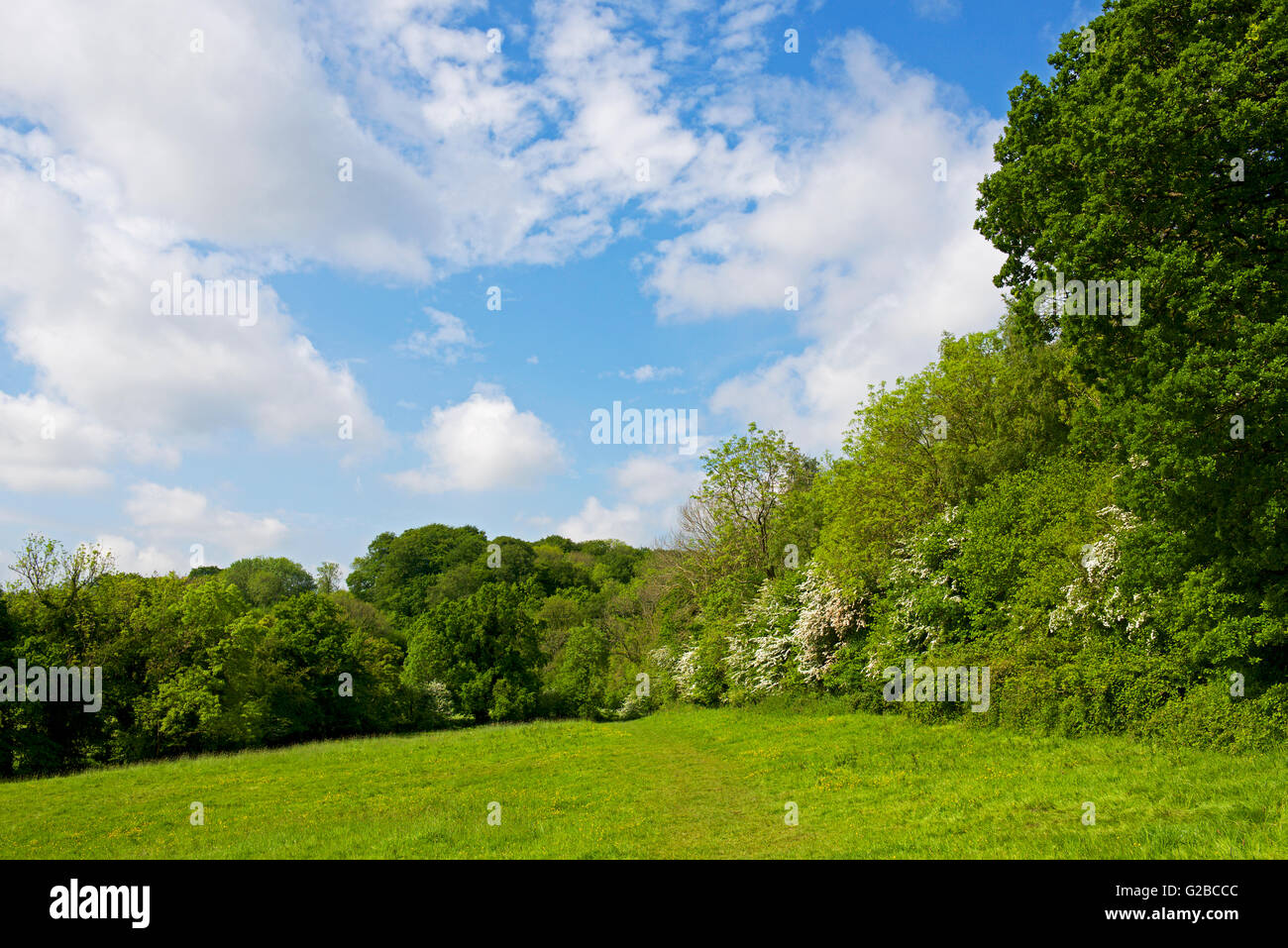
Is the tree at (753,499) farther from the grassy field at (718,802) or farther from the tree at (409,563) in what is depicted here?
the tree at (409,563)

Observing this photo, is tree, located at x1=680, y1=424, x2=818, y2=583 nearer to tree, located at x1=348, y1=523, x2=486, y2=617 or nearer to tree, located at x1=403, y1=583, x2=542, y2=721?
tree, located at x1=403, y1=583, x2=542, y2=721

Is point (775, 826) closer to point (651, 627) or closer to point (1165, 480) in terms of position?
point (1165, 480)

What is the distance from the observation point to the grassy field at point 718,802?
1132cm

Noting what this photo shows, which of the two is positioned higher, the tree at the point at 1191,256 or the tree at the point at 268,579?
the tree at the point at 1191,256

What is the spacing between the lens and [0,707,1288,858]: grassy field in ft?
37.1

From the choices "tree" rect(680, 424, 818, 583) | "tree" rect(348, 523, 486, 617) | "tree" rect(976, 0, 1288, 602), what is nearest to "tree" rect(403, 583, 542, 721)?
"tree" rect(680, 424, 818, 583)

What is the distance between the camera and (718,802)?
16.6 metres

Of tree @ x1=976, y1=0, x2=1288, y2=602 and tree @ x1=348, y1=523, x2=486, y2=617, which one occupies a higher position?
tree @ x1=976, y1=0, x2=1288, y2=602

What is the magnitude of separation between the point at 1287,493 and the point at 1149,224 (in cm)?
584

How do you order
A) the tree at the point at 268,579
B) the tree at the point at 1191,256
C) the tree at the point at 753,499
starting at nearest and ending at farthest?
the tree at the point at 1191,256 → the tree at the point at 753,499 → the tree at the point at 268,579

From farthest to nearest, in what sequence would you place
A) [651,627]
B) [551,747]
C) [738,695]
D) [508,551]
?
[508,551]
[651,627]
[738,695]
[551,747]

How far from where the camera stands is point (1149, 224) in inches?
598

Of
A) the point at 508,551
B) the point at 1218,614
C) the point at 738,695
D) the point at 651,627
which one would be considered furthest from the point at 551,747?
the point at 508,551

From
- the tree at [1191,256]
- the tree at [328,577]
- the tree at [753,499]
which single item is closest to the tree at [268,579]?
the tree at [328,577]
